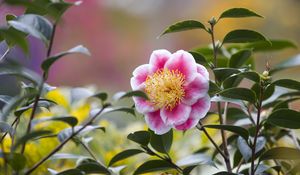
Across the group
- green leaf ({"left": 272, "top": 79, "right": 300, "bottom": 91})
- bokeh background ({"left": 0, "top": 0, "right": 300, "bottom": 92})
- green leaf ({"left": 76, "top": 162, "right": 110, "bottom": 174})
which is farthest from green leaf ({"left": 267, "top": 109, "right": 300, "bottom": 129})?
bokeh background ({"left": 0, "top": 0, "right": 300, "bottom": 92})

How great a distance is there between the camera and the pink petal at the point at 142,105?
85cm

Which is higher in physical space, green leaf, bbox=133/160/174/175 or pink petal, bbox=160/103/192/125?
pink petal, bbox=160/103/192/125

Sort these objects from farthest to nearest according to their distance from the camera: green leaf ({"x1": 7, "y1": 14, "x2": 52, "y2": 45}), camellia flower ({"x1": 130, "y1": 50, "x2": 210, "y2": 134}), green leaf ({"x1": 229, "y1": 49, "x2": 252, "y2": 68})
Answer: green leaf ({"x1": 229, "y1": 49, "x2": 252, "y2": 68})
camellia flower ({"x1": 130, "y1": 50, "x2": 210, "y2": 134})
green leaf ({"x1": 7, "y1": 14, "x2": 52, "y2": 45})

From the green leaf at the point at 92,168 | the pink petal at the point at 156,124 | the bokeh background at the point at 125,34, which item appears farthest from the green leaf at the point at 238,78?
the bokeh background at the point at 125,34

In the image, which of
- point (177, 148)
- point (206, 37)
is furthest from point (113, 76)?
point (177, 148)

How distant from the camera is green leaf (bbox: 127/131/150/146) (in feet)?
2.74

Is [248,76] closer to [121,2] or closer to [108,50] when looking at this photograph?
[108,50]

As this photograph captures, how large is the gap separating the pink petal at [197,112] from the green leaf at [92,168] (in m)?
0.14

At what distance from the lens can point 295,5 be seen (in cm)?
520

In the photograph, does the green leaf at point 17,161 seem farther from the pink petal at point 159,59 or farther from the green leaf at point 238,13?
the green leaf at point 238,13

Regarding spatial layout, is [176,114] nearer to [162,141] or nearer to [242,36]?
[162,141]

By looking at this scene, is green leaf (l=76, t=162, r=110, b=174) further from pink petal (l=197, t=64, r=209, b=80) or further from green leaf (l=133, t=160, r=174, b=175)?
pink petal (l=197, t=64, r=209, b=80)

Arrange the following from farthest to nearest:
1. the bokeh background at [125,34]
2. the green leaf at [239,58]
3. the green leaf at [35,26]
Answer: the bokeh background at [125,34], the green leaf at [239,58], the green leaf at [35,26]

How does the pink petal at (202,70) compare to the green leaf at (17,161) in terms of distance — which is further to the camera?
the pink petal at (202,70)
